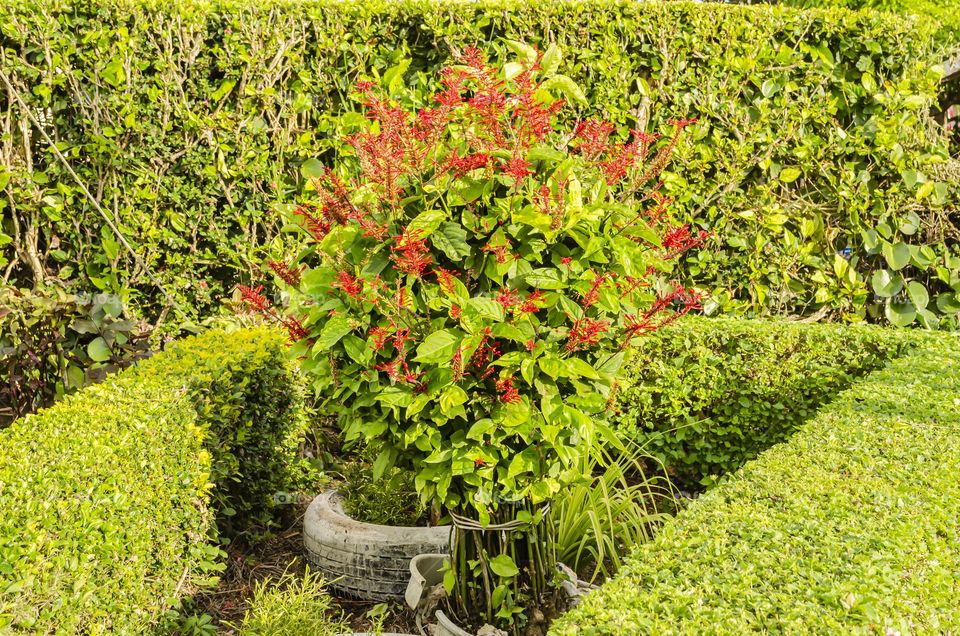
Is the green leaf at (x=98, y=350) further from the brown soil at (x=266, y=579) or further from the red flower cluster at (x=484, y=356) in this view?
the red flower cluster at (x=484, y=356)

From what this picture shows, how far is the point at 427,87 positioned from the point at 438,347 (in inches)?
130

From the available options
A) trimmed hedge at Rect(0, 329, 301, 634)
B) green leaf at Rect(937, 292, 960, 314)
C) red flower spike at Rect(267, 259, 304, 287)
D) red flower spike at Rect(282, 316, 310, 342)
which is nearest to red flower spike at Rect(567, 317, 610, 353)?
red flower spike at Rect(282, 316, 310, 342)

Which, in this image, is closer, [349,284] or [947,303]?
[349,284]

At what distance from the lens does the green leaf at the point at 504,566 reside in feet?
8.56

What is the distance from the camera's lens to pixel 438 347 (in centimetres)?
225

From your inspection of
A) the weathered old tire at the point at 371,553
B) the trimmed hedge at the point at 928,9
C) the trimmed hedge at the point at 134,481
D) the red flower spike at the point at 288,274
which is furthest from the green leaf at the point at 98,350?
the trimmed hedge at the point at 928,9

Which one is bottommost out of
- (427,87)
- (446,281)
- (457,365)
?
(457,365)

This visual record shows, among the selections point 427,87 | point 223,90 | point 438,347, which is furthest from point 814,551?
point 223,90

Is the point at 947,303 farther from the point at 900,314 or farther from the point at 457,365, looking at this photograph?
the point at 457,365

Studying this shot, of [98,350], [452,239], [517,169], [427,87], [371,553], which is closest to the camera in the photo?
[517,169]

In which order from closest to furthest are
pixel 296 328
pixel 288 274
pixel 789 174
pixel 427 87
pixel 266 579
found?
1. pixel 296 328
2. pixel 288 274
3. pixel 266 579
4. pixel 427 87
5. pixel 789 174

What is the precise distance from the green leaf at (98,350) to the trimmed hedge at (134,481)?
1.31 feet

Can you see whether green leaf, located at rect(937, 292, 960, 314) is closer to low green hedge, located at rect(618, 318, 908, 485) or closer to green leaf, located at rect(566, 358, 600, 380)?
low green hedge, located at rect(618, 318, 908, 485)

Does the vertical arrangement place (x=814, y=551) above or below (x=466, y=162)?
below
